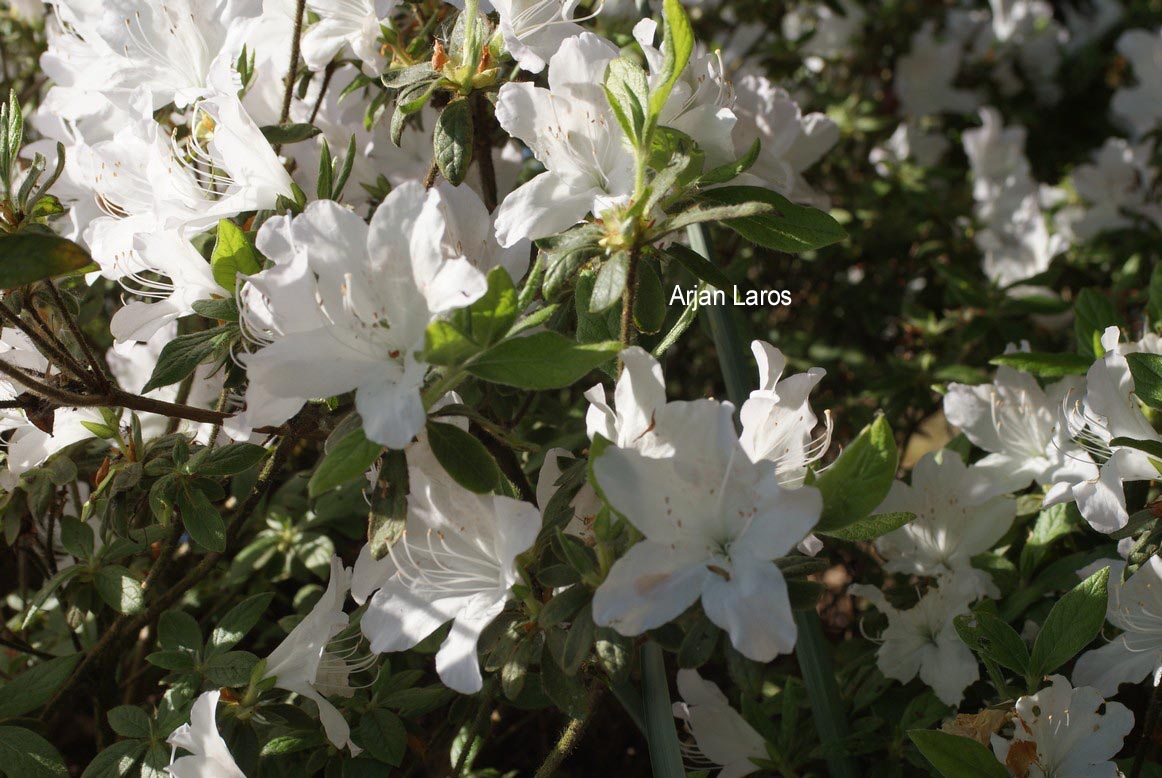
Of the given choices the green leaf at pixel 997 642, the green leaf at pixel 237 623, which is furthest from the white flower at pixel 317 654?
the green leaf at pixel 997 642

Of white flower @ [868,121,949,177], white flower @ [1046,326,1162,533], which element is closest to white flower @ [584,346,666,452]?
white flower @ [1046,326,1162,533]

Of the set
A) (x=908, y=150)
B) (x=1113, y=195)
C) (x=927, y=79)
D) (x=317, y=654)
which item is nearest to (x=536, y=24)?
(x=317, y=654)

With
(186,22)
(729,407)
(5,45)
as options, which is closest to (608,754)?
(729,407)

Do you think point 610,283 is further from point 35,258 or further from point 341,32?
point 341,32

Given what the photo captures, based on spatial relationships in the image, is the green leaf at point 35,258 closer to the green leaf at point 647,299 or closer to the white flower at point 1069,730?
the green leaf at point 647,299

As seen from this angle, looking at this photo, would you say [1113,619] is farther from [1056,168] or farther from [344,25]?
[1056,168]

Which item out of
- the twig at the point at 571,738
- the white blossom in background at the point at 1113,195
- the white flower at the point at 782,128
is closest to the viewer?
the twig at the point at 571,738
